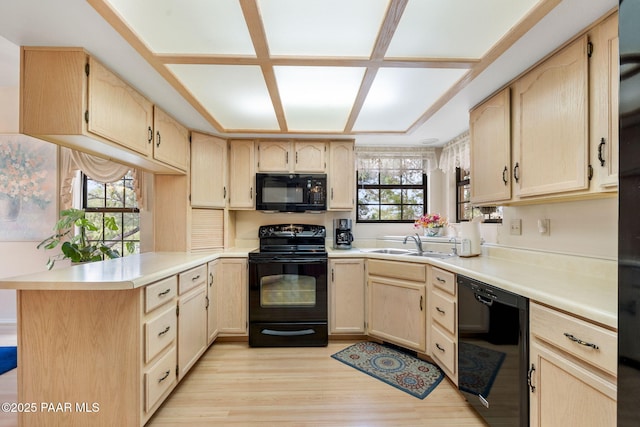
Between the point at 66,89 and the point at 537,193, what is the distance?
2.67 m

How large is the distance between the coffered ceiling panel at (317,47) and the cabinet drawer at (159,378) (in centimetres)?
178

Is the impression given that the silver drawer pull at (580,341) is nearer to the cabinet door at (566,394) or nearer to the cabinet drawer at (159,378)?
the cabinet door at (566,394)

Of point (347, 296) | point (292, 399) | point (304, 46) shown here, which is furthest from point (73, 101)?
point (347, 296)

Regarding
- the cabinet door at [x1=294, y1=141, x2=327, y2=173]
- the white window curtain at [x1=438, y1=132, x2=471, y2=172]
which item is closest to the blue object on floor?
the cabinet door at [x1=294, y1=141, x2=327, y2=173]

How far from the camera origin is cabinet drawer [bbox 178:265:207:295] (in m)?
1.92

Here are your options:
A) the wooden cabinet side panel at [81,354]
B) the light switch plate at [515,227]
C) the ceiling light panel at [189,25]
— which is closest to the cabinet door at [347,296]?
the light switch plate at [515,227]

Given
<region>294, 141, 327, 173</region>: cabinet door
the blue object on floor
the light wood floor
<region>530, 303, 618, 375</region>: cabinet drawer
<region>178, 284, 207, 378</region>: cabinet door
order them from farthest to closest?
<region>294, 141, 327, 173</region>: cabinet door
the blue object on floor
<region>178, 284, 207, 378</region>: cabinet door
the light wood floor
<region>530, 303, 618, 375</region>: cabinet drawer

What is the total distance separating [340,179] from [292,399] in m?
2.08

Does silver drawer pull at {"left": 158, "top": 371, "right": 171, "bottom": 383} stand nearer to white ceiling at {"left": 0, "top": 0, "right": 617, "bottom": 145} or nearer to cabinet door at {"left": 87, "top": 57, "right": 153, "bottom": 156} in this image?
cabinet door at {"left": 87, "top": 57, "right": 153, "bottom": 156}

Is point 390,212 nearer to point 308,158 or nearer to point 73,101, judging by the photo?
point 308,158

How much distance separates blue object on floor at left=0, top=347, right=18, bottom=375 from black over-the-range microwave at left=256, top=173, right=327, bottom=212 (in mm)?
2390

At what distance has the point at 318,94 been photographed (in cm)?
194

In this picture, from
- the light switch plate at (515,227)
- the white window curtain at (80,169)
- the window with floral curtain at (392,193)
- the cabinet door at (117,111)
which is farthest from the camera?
the window with floral curtain at (392,193)

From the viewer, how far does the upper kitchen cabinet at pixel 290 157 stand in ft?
9.71
